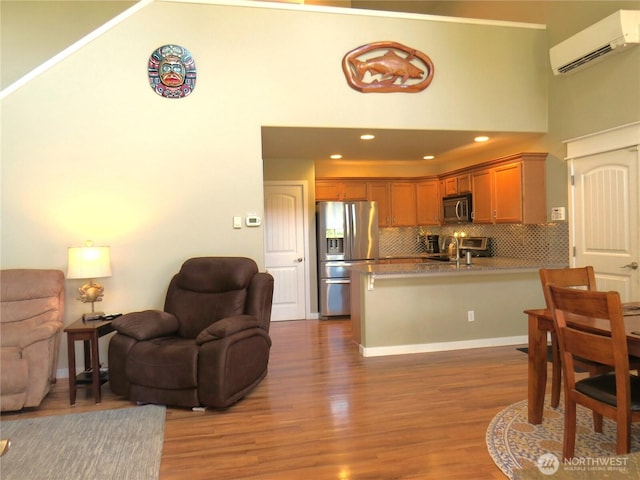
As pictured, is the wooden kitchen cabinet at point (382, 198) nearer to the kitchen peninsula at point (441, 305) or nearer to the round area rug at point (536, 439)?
the kitchen peninsula at point (441, 305)

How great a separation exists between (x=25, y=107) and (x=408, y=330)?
13.5 ft

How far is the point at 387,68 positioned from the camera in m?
4.46

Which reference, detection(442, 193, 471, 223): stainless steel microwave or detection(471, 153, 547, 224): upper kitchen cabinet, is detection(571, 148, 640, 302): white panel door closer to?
detection(471, 153, 547, 224): upper kitchen cabinet

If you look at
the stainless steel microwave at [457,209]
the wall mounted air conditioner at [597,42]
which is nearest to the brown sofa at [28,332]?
the stainless steel microwave at [457,209]

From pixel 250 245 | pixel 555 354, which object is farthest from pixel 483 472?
pixel 250 245

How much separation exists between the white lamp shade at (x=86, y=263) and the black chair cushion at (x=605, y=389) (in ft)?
11.3

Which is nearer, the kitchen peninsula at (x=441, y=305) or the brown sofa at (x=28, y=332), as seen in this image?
the brown sofa at (x=28, y=332)

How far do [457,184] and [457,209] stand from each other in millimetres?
394

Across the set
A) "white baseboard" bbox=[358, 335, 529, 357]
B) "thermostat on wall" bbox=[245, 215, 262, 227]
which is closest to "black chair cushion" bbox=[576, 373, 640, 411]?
"white baseboard" bbox=[358, 335, 529, 357]

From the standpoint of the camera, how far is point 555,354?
298cm

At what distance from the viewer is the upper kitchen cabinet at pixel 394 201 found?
7.05 m

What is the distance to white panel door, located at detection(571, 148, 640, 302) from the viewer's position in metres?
3.91

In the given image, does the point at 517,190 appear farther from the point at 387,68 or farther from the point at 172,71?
the point at 172,71

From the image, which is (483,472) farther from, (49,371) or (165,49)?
(165,49)
